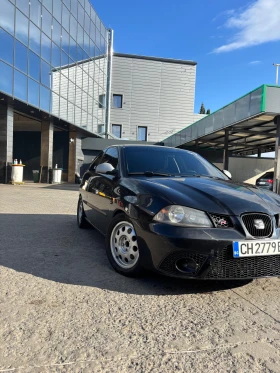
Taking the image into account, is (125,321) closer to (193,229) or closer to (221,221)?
(193,229)

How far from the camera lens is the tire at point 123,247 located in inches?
126

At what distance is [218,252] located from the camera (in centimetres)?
269

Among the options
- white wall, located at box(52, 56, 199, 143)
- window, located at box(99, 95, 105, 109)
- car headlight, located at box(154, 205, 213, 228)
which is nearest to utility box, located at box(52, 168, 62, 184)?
window, located at box(99, 95, 105, 109)

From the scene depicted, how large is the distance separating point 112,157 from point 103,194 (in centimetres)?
69

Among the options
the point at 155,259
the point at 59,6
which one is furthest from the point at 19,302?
the point at 59,6

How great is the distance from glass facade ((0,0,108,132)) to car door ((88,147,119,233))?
1198 cm

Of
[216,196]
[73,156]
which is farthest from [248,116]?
[73,156]

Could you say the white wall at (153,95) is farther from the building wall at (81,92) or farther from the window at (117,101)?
the building wall at (81,92)

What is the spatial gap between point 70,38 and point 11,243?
20.1 m

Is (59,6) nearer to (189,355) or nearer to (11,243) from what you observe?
(11,243)

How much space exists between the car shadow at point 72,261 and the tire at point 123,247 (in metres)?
0.11

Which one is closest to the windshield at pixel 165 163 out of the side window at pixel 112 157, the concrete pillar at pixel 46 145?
the side window at pixel 112 157

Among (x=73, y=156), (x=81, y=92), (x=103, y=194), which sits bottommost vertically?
(x=103, y=194)

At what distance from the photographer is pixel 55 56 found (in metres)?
19.4
